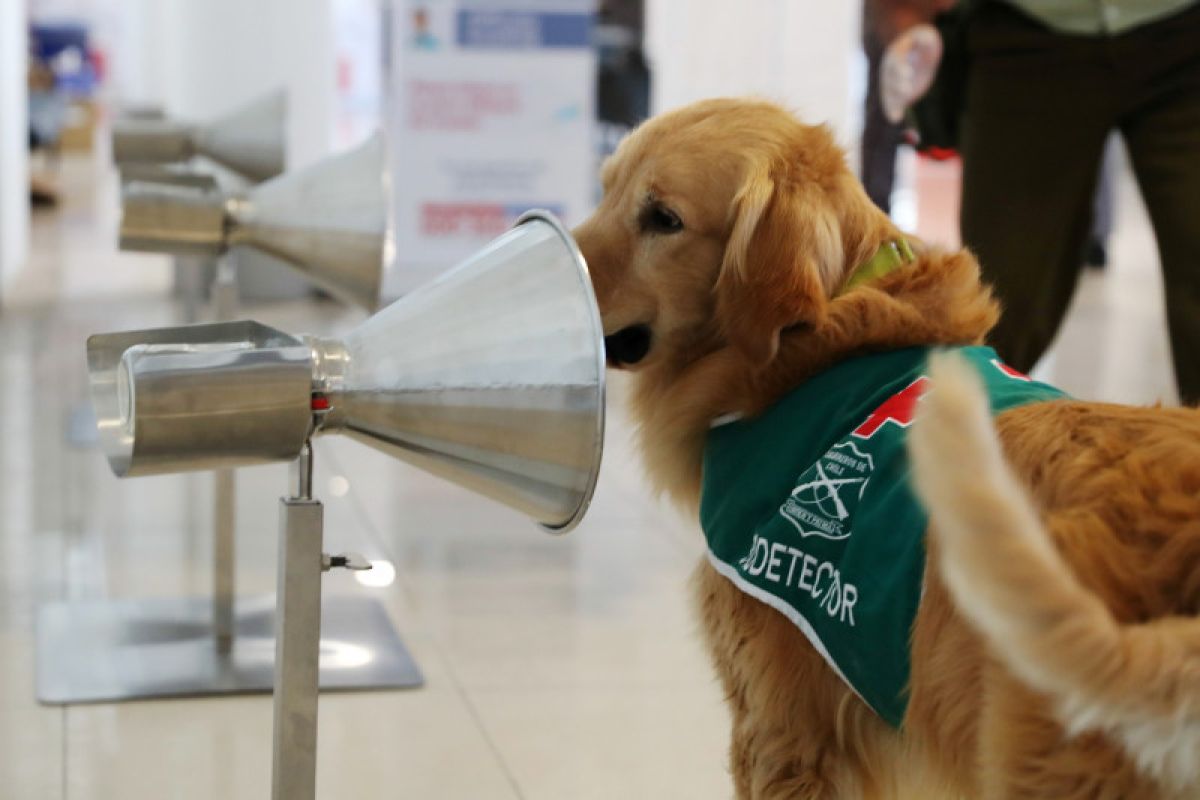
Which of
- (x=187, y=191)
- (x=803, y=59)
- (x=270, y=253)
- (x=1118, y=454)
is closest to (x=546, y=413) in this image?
(x=1118, y=454)

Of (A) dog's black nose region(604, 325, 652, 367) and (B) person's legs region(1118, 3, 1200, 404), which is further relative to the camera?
(B) person's legs region(1118, 3, 1200, 404)

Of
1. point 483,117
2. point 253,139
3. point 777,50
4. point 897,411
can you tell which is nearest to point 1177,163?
point 897,411

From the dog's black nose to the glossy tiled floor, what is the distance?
200 mm

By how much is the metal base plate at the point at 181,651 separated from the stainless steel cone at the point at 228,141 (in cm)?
122

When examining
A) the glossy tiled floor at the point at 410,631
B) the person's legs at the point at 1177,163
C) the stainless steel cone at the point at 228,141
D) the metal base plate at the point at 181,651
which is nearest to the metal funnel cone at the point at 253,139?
the stainless steel cone at the point at 228,141

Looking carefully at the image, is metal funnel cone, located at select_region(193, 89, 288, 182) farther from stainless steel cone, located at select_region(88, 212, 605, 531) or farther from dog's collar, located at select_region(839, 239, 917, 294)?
stainless steel cone, located at select_region(88, 212, 605, 531)

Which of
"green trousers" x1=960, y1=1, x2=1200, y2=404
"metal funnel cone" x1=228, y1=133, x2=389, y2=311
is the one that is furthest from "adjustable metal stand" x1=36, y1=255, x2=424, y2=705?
"green trousers" x1=960, y1=1, x2=1200, y2=404

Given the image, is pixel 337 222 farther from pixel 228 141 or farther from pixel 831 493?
pixel 228 141

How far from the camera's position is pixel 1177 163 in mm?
2723

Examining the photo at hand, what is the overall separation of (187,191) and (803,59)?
3733mm

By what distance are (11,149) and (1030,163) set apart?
6487 mm

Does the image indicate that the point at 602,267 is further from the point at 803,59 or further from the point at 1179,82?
the point at 803,59

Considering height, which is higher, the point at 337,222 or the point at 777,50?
the point at 777,50

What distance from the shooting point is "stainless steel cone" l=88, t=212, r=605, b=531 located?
1.41 metres
